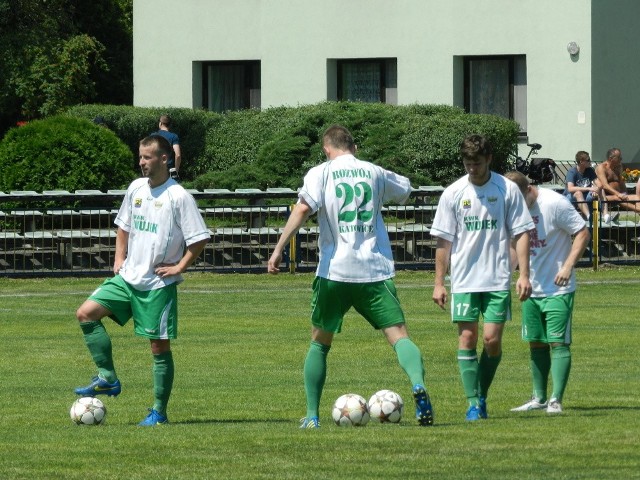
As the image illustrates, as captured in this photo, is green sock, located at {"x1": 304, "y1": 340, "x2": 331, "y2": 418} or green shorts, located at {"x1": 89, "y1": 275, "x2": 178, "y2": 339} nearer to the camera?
green sock, located at {"x1": 304, "y1": 340, "x2": 331, "y2": 418}

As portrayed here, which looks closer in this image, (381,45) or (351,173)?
(351,173)

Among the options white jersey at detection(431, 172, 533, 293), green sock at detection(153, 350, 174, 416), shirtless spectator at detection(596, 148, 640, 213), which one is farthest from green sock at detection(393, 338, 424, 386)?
shirtless spectator at detection(596, 148, 640, 213)

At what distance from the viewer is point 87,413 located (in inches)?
431

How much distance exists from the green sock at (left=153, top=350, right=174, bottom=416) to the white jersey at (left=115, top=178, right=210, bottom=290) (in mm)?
525

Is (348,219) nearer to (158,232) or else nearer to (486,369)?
(158,232)

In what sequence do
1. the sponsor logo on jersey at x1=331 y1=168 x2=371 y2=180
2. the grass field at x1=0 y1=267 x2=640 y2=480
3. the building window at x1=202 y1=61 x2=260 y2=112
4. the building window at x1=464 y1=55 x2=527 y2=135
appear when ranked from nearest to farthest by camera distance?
the grass field at x1=0 y1=267 x2=640 y2=480 → the sponsor logo on jersey at x1=331 y1=168 x2=371 y2=180 → the building window at x1=464 y1=55 x2=527 y2=135 → the building window at x1=202 y1=61 x2=260 y2=112

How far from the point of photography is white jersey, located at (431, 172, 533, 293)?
1055 centimetres

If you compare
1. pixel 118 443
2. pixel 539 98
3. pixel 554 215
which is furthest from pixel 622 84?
pixel 118 443

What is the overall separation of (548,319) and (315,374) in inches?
74.3

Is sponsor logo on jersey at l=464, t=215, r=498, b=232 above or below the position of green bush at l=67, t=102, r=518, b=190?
below

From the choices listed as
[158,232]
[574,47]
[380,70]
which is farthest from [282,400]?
[380,70]

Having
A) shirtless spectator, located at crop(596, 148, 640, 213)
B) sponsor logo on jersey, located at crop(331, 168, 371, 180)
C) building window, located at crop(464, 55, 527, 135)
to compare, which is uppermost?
building window, located at crop(464, 55, 527, 135)

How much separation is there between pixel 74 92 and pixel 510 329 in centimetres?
2750

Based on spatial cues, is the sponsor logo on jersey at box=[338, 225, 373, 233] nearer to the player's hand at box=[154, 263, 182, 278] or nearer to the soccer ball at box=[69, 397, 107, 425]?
the player's hand at box=[154, 263, 182, 278]
